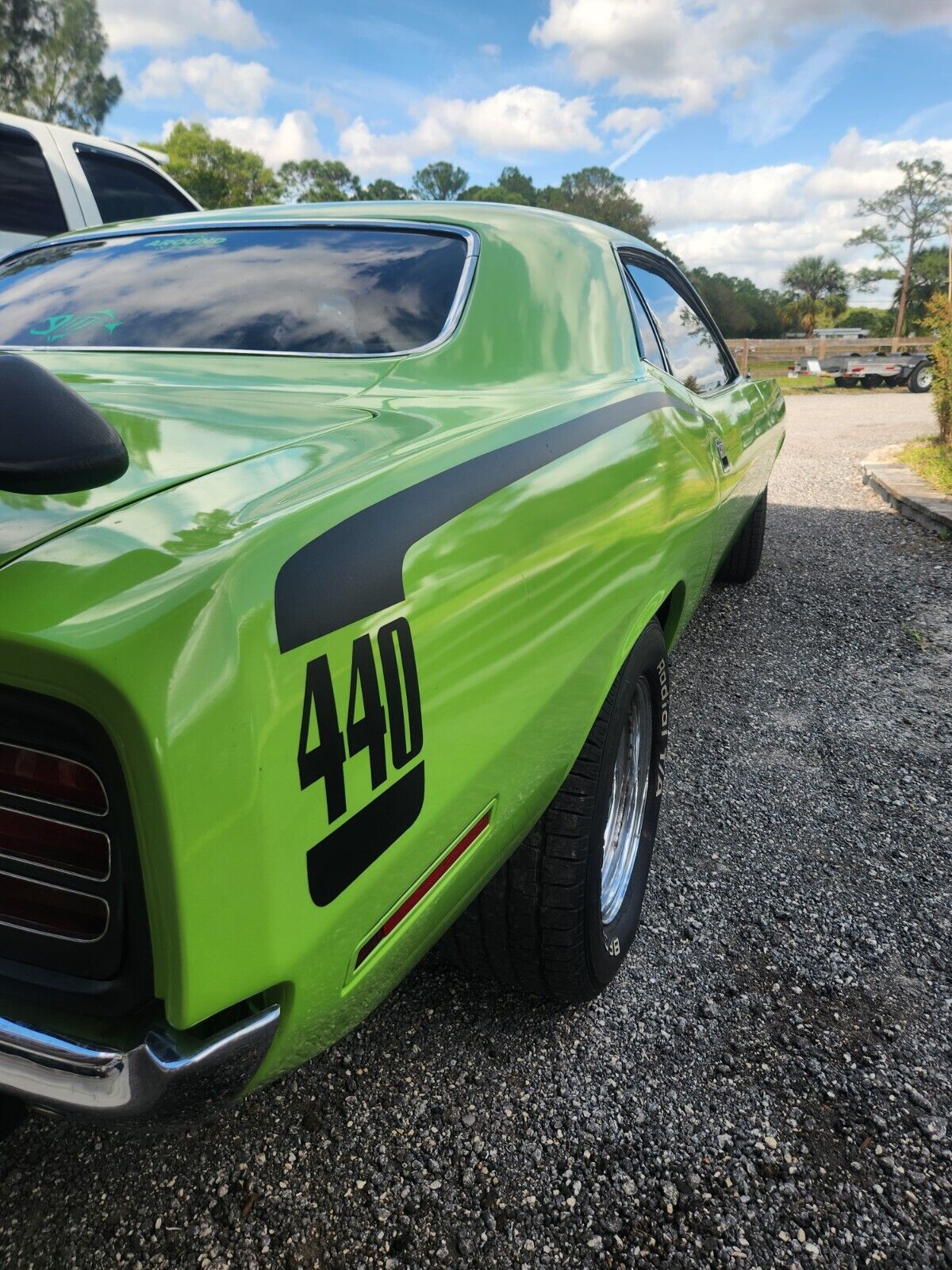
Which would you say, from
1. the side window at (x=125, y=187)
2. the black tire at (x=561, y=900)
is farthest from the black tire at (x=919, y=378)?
the black tire at (x=561, y=900)

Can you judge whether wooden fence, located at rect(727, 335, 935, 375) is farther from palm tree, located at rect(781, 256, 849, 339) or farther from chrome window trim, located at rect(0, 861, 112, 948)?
palm tree, located at rect(781, 256, 849, 339)

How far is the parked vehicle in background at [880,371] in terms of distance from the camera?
20.9m

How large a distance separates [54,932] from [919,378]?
23850 mm

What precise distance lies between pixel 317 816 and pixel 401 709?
6.3 inches

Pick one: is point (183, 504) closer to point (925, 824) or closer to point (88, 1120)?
point (88, 1120)

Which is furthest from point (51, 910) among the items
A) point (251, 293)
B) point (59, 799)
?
point (251, 293)

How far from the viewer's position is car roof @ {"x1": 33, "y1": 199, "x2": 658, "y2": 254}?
2.02 meters

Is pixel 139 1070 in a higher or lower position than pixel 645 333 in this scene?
lower

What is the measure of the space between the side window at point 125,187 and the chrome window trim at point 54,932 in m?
4.96

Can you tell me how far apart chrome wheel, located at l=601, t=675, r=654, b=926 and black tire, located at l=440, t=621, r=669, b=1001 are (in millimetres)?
155

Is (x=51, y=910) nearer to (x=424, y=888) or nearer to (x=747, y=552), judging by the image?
A: (x=424, y=888)

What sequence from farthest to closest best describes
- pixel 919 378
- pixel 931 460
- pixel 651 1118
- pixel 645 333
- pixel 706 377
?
pixel 919 378 < pixel 931 460 < pixel 706 377 < pixel 645 333 < pixel 651 1118

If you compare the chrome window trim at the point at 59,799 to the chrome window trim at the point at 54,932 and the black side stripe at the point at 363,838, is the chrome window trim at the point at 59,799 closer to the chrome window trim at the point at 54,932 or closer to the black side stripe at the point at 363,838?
the chrome window trim at the point at 54,932

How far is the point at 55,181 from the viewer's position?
15.7 feet
